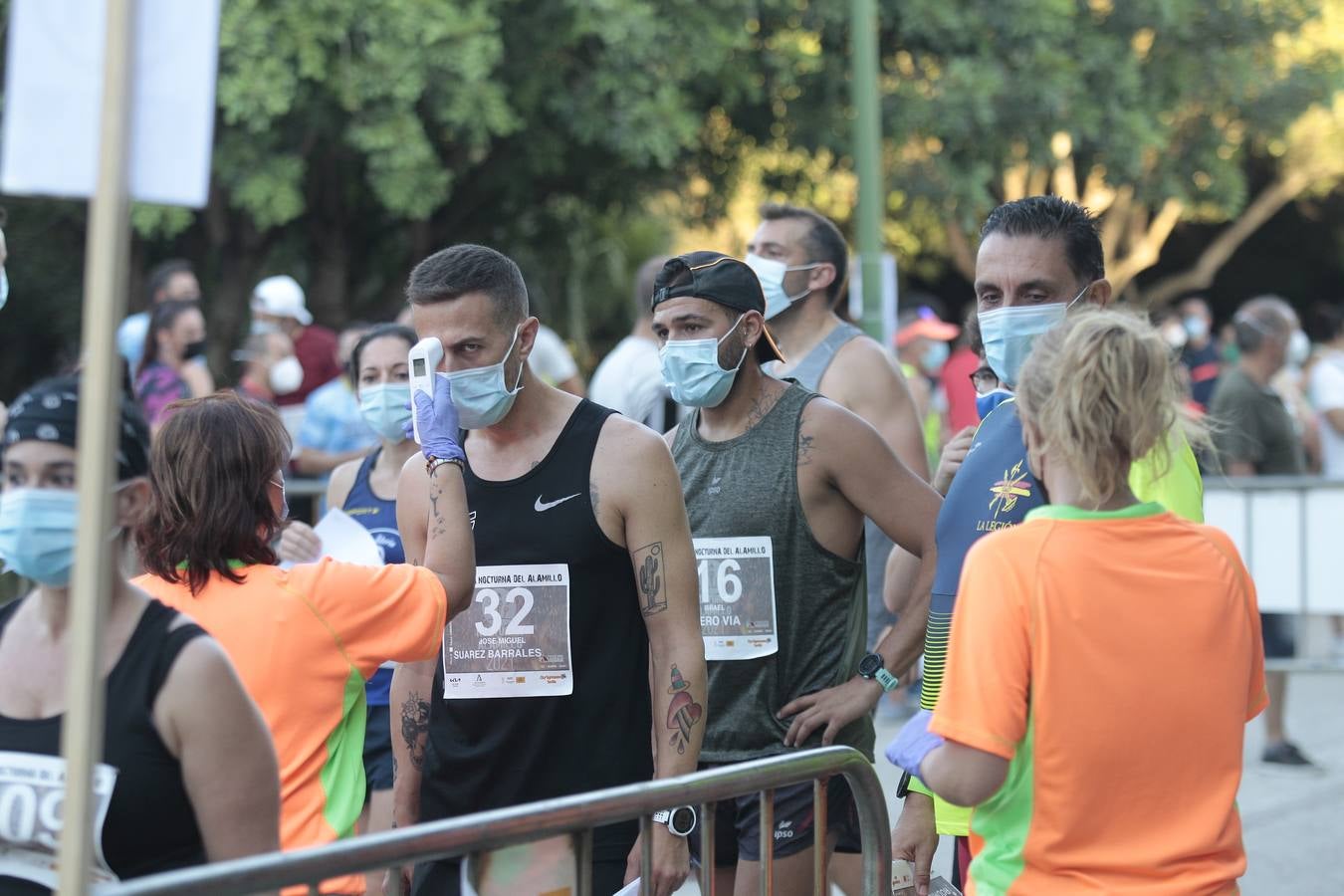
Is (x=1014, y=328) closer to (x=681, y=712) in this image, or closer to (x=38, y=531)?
(x=681, y=712)

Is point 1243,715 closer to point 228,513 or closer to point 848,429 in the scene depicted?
point 848,429

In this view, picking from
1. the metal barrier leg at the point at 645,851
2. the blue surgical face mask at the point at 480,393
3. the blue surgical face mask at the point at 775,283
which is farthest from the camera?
the blue surgical face mask at the point at 775,283

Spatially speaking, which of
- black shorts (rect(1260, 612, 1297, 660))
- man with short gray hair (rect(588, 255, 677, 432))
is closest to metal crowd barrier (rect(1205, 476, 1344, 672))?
black shorts (rect(1260, 612, 1297, 660))

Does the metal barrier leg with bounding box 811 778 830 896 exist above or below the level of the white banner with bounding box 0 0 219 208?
below

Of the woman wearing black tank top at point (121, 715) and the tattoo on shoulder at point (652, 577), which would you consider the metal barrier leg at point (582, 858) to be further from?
the tattoo on shoulder at point (652, 577)

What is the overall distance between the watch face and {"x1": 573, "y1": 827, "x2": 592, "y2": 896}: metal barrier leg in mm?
880

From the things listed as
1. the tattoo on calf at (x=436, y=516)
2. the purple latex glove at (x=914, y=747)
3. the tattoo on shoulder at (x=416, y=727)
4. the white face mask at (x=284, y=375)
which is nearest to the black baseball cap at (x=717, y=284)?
the tattoo on calf at (x=436, y=516)

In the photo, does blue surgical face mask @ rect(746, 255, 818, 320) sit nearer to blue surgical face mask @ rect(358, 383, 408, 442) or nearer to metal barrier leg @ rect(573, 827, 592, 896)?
blue surgical face mask @ rect(358, 383, 408, 442)

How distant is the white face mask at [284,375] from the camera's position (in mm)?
9133

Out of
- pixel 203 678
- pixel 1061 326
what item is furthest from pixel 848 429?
pixel 203 678

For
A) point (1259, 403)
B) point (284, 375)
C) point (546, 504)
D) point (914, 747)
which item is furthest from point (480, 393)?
point (1259, 403)

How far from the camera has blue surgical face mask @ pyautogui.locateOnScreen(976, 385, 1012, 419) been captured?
140 inches

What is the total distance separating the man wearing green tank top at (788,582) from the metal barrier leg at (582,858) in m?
1.31

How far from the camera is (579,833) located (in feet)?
8.45
